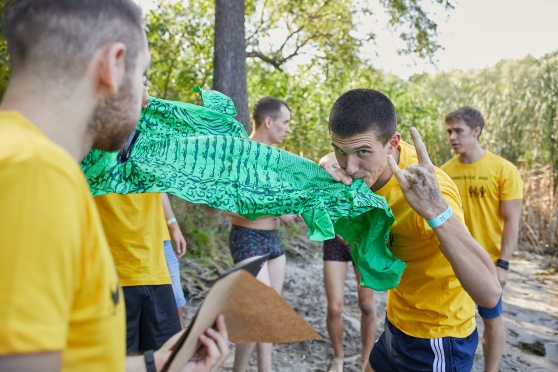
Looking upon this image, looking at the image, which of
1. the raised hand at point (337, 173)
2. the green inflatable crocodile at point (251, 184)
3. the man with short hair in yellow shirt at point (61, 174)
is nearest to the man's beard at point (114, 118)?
the man with short hair in yellow shirt at point (61, 174)

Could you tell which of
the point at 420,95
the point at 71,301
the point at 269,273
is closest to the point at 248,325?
the point at 71,301

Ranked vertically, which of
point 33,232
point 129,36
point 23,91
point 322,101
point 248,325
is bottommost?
point 248,325

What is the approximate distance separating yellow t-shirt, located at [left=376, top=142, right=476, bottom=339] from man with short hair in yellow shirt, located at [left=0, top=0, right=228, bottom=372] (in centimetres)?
181

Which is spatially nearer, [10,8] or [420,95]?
[10,8]

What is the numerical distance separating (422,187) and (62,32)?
1.70 metres

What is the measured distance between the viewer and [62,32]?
4.12ft

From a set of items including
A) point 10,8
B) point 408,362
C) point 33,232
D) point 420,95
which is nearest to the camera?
point 33,232

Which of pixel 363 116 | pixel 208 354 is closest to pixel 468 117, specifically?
pixel 363 116

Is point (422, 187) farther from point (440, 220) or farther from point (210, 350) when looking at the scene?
point (210, 350)

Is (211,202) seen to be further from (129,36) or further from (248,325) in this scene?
(129,36)

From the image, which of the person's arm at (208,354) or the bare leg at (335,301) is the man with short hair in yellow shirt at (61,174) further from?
the bare leg at (335,301)

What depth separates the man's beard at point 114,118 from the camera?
4.41 feet

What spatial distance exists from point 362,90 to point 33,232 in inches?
96.6

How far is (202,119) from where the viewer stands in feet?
10.4
